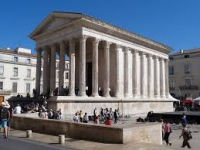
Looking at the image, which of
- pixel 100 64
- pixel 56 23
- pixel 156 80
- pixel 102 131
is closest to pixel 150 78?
pixel 156 80

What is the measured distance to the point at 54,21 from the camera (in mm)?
31250

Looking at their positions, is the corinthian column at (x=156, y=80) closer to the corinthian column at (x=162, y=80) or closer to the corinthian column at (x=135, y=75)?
the corinthian column at (x=162, y=80)

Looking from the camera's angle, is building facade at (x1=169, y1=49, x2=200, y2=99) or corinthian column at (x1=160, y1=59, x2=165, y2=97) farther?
building facade at (x1=169, y1=49, x2=200, y2=99)

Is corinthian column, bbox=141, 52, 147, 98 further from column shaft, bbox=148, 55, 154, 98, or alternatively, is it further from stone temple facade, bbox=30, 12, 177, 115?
column shaft, bbox=148, 55, 154, 98

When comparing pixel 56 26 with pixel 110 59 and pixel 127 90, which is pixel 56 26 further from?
pixel 127 90

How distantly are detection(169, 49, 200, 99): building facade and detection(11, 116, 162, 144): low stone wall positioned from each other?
4385 centimetres

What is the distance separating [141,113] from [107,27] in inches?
463

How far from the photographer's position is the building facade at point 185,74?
5272cm

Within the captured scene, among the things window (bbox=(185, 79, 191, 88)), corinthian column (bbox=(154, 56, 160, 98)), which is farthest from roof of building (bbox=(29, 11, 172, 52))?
window (bbox=(185, 79, 191, 88))

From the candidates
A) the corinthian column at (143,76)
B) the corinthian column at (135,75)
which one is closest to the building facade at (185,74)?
the corinthian column at (143,76)

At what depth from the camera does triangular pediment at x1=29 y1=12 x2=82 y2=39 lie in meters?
28.4

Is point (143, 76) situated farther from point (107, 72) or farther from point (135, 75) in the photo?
point (107, 72)

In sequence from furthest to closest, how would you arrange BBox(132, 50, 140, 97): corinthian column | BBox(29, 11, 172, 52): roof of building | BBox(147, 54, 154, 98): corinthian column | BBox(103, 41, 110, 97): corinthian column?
BBox(147, 54, 154, 98): corinthian column
BBox(132, 50, 140, 97): corinthian column
BBox(103, 41, 110, 97): corinthian column
BBox(29, 11, 172, 52): roof of building

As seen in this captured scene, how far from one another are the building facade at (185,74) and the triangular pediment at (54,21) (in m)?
32.2
